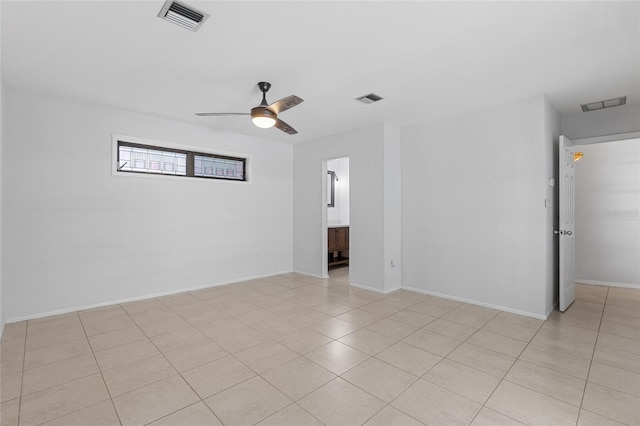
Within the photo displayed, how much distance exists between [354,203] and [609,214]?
430 cm

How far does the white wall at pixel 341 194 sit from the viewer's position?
25.3 feet

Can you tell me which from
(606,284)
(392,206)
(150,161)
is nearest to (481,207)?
(392,206)

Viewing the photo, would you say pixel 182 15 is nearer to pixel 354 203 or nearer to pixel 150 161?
pixel 150 161

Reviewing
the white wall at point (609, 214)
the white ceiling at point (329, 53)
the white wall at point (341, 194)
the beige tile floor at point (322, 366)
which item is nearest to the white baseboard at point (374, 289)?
the beige tile floor at point (322, 366)

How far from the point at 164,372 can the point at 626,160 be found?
7115mm

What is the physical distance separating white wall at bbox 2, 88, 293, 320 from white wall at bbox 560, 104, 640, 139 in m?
5.06

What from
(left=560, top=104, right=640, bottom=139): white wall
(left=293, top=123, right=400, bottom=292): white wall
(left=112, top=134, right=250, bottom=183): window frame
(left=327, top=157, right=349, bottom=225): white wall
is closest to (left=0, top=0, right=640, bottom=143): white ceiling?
Answer: (left=560, top=104, right=640, bottom=139): white wall

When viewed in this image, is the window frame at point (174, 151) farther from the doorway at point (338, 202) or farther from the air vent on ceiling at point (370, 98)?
the air vent on ceiling at point (370, 98)

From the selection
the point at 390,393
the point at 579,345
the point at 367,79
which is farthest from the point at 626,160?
the point at 390,393

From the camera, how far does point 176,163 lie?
15.7ft

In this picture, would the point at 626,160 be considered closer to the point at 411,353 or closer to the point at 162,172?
the point at 411,353

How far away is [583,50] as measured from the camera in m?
2.57

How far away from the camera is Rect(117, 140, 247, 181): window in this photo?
4327 mm

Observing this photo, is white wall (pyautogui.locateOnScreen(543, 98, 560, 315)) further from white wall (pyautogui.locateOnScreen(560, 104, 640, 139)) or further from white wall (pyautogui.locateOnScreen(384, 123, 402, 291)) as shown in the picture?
white wall (pyautogui.locateOnScreen(384, 123, 402, 291))
